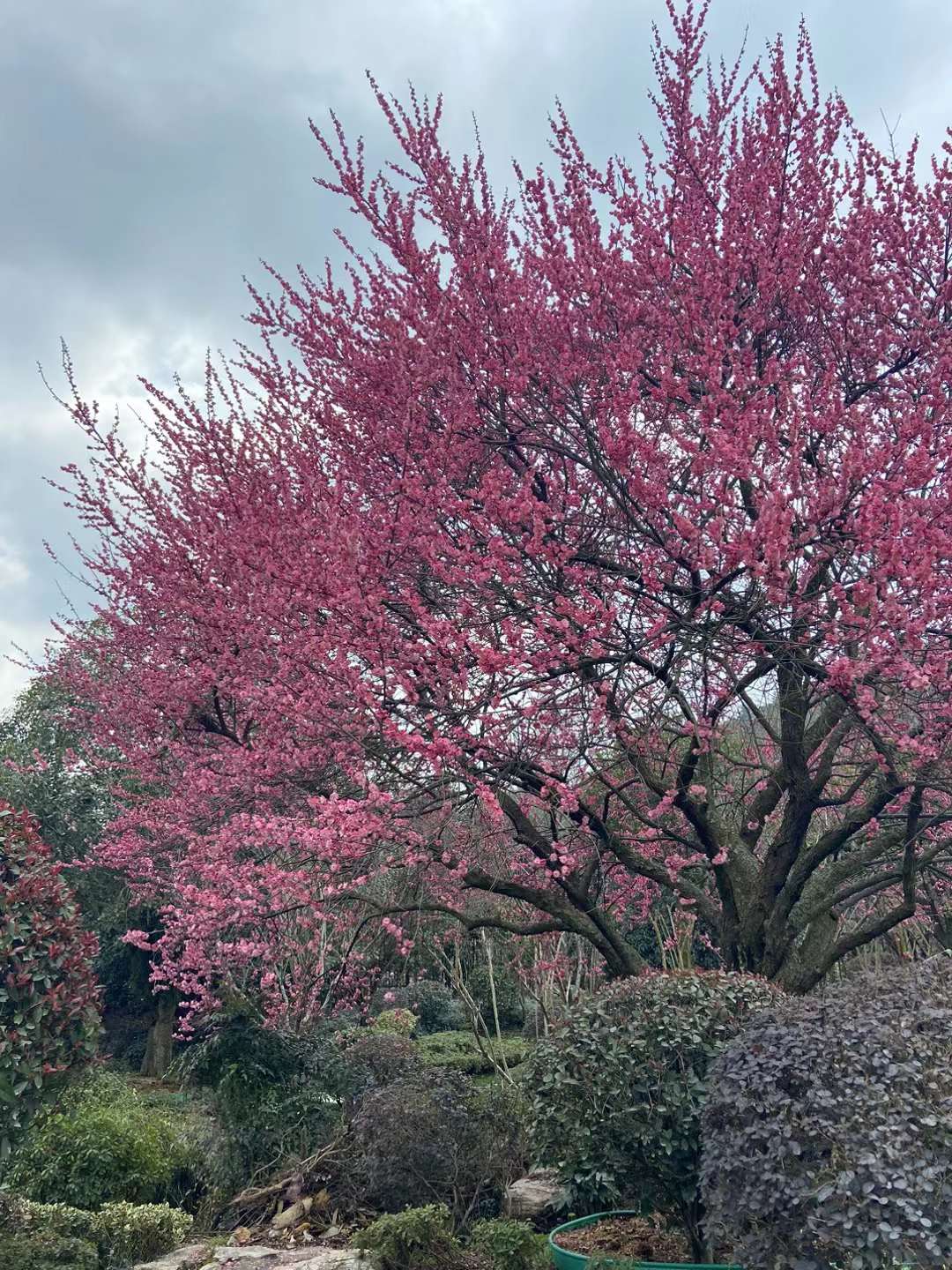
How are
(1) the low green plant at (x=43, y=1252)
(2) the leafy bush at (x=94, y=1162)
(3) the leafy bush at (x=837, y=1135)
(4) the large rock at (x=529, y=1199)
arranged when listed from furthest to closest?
(2) the leafy bush at (x=94, y=1162) < (4) the large rock at (x=529, y=1199) < (1) the low green plant at (x=43, y=1252) < (3) the leafy bush at (x=837, y=1135)

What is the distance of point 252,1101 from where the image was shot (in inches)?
273

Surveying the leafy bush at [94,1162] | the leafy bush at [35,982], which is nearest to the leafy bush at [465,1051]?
the leafy bush at [94,1162]

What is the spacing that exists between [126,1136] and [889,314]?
7945mm

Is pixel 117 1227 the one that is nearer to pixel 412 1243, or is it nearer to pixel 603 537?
pixel 412 1243

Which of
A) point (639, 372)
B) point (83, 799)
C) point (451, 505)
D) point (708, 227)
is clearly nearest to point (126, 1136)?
point (451, 505)

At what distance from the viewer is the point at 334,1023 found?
8.92m

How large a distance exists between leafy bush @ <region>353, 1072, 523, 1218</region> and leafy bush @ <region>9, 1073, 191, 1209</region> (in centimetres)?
198

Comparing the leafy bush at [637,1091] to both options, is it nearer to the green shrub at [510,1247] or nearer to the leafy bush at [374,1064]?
the green shrub at [510,1247]

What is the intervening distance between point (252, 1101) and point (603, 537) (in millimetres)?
4894

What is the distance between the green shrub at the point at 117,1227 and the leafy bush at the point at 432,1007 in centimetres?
929

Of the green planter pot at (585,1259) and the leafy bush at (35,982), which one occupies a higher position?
the leafy bush at (35,982)

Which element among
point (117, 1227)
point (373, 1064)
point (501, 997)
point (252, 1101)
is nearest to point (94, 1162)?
point (117, 1227)

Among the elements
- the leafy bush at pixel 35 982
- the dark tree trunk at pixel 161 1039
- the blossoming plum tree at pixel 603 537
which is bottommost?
the dark tree trunk at pixel 161 1039

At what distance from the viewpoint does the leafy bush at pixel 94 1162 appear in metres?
6.75
